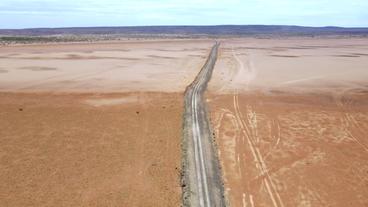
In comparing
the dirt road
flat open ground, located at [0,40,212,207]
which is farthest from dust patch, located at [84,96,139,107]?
the dirt road

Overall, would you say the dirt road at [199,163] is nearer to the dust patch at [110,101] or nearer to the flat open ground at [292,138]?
the flat open ground at [292,138]

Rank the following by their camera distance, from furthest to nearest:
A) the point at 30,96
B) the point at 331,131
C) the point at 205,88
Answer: the point at 205,88
the point at 30,96
the point at 331,131

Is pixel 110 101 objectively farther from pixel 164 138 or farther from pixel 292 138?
pixel 292 138

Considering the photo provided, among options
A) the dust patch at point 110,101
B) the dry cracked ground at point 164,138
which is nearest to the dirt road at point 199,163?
the dry cracked ground at point 164,138

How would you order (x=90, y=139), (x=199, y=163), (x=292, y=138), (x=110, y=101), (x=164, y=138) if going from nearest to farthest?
1. (x=199, y=163)
2. (x=90, y=139)
3. (x=164, y=138)
4. (x=292, y=138)
5. (x=110, y=101)

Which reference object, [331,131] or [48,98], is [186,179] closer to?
[331,131]

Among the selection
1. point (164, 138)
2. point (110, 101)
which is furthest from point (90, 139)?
point (110, 101)

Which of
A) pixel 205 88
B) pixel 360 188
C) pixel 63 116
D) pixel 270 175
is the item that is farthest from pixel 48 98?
pixel 360 188
